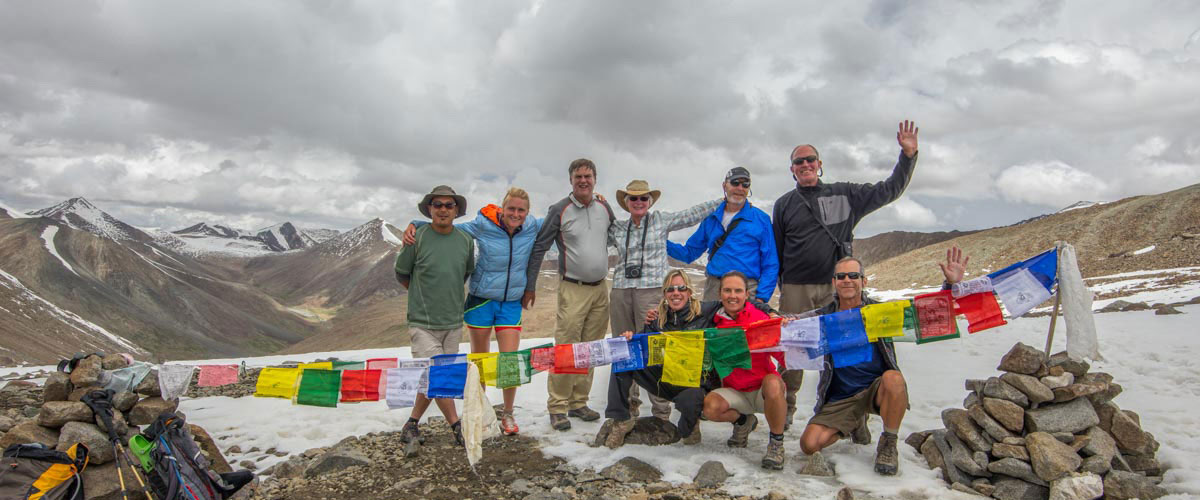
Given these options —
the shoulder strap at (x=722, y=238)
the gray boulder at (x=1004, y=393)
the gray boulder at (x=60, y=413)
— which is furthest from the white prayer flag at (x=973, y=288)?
the gray boulder at (x=60, y=413)

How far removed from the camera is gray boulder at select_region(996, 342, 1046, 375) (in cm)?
557

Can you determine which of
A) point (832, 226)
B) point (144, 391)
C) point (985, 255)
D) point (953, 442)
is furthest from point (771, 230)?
point (985, 255)

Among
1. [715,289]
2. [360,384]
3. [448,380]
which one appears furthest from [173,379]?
[715,289]

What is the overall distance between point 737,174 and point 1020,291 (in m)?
3.08

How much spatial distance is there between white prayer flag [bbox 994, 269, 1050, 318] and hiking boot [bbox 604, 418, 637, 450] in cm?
402

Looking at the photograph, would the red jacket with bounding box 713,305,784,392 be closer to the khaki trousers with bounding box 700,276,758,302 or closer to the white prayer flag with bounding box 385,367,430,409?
the khaki trousers with bounding box 700,276,758,302

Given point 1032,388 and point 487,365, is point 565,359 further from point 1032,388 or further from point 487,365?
point 1032,388

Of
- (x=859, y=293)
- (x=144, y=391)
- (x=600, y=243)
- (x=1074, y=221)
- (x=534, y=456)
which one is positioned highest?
(x=1074, y=221)

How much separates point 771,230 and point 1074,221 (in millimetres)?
65741

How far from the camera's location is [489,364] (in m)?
6.68

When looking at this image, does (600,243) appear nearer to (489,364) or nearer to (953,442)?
(489,364)

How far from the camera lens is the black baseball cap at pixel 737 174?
7051 mm

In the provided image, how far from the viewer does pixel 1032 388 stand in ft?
17.8

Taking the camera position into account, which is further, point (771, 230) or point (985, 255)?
point (985, 255)
